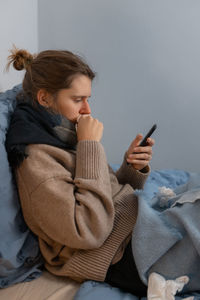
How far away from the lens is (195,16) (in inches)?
77.5

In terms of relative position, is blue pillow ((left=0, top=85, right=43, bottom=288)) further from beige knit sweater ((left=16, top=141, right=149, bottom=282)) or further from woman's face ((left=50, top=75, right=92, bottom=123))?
woman's face ((left=50, top=75, right=92, bottom=123))

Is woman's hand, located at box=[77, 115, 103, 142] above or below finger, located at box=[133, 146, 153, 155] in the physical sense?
above

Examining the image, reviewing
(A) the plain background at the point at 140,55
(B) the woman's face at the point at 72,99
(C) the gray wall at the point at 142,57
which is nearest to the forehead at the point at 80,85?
(B) the woman's face at the point at 72,99

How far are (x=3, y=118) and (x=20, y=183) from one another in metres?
0.19

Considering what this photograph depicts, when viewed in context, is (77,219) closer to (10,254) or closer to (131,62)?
(10,254)

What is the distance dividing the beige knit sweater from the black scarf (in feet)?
0.08

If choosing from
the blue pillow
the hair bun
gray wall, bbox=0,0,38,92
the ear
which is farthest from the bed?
gray wall, bbox=0,0,38,92

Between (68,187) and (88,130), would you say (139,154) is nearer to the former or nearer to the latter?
(88,130)

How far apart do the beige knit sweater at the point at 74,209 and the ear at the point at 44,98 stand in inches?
7.7


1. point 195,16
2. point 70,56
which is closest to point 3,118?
point 70,56

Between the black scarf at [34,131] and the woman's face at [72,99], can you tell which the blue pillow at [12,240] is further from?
the woman's face at [72,99]

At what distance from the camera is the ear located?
3.49ft

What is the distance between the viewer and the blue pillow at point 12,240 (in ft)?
2.84

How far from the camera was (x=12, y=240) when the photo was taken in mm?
879
